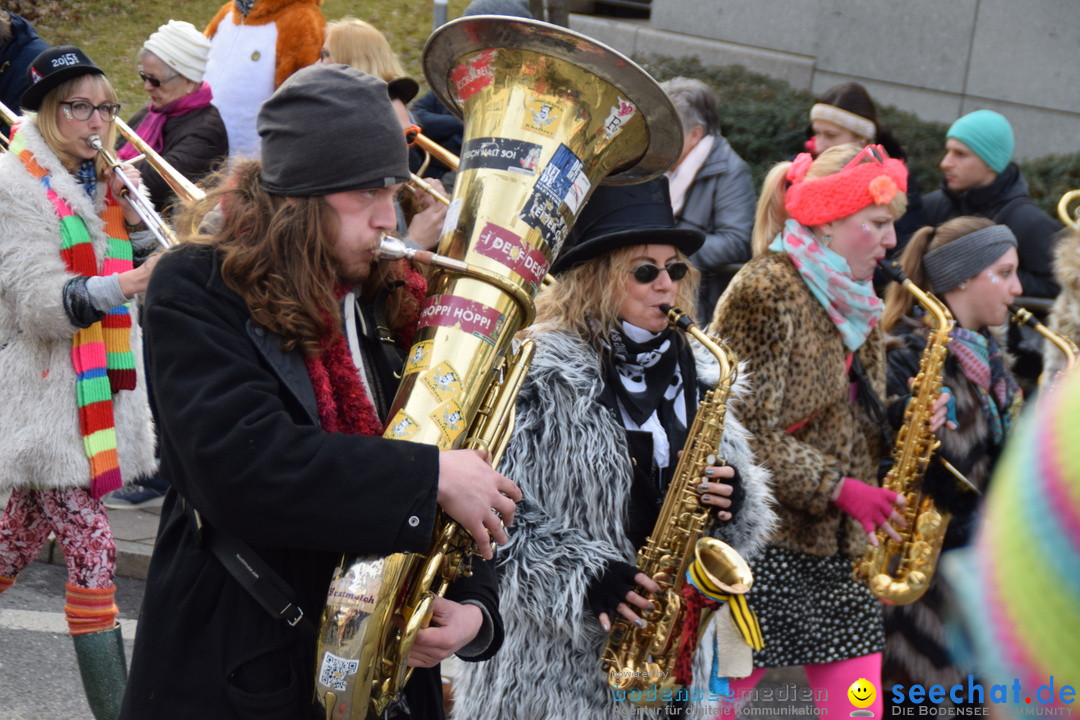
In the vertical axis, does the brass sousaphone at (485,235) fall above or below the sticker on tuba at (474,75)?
below

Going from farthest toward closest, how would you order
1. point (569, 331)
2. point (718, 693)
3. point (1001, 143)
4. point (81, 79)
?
point (1001, 143) < point (81, 79) < point (718, 693) < point (569, 331)

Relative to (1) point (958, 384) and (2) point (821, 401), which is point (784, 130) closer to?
(1) point (958, 384)

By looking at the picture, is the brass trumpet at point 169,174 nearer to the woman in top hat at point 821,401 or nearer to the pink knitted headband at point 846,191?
the woman in top hat at point 821,401

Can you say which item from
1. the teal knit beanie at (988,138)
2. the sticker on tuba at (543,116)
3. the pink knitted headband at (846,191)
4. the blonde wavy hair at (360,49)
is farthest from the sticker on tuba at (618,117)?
the teal knit beanie at (988,138)

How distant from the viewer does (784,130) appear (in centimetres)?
809

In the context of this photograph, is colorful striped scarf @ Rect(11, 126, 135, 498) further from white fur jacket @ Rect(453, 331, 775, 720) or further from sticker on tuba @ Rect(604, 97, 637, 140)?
sticker on tuba @ Rect(604, 97, 637, 140)

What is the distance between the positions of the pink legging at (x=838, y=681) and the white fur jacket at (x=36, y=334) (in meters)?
2.32

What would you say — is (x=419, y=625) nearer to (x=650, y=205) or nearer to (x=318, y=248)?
(x=318, y=248)

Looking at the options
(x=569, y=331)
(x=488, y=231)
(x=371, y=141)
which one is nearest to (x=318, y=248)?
(x=371, y=141)

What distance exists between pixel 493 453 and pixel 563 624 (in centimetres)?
90

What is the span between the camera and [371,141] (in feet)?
6.89

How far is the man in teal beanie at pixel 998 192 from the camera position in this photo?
5496 mm

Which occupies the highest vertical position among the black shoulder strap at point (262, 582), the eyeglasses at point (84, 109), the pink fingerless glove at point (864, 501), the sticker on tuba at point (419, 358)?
the sticker on tuba at point (419, 358)

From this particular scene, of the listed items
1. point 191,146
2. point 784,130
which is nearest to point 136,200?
point 191,146
